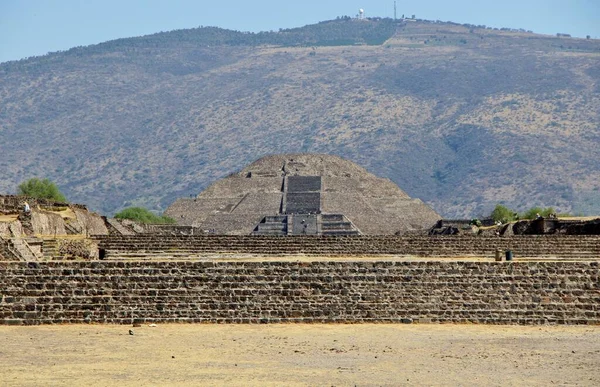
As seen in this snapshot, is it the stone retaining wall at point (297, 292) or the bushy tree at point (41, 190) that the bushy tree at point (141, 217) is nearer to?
the bushy tree at point (41, 190)

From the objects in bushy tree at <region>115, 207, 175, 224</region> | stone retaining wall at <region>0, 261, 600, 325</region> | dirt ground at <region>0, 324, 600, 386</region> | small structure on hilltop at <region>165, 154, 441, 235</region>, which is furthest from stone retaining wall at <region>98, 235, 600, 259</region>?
bushy tree at <region>115, 207, 175, 224</region>

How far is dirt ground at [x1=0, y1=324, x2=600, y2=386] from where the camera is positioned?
23.9 metres

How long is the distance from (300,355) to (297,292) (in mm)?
5271

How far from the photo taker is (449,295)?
107 feet

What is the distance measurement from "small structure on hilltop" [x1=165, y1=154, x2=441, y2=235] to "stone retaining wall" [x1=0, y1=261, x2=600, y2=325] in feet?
169

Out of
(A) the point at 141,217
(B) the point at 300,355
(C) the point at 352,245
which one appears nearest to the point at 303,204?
(A) the point at 141,217

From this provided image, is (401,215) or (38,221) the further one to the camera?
(401,215)

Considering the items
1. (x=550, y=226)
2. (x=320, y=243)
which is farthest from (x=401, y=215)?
(x=320, y=243)

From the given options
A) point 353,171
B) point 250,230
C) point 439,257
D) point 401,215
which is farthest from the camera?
point 353,171

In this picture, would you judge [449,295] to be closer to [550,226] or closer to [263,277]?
[263,277]

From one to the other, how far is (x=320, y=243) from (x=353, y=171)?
6244 cm

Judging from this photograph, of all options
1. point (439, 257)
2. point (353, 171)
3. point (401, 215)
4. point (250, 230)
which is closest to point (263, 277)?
point (439, 257)

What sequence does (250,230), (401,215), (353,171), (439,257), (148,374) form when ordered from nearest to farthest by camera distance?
(148,374) < (439,257) < (250,230) < (401,215) < (353,171)

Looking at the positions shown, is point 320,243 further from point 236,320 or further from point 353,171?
point 353,171
